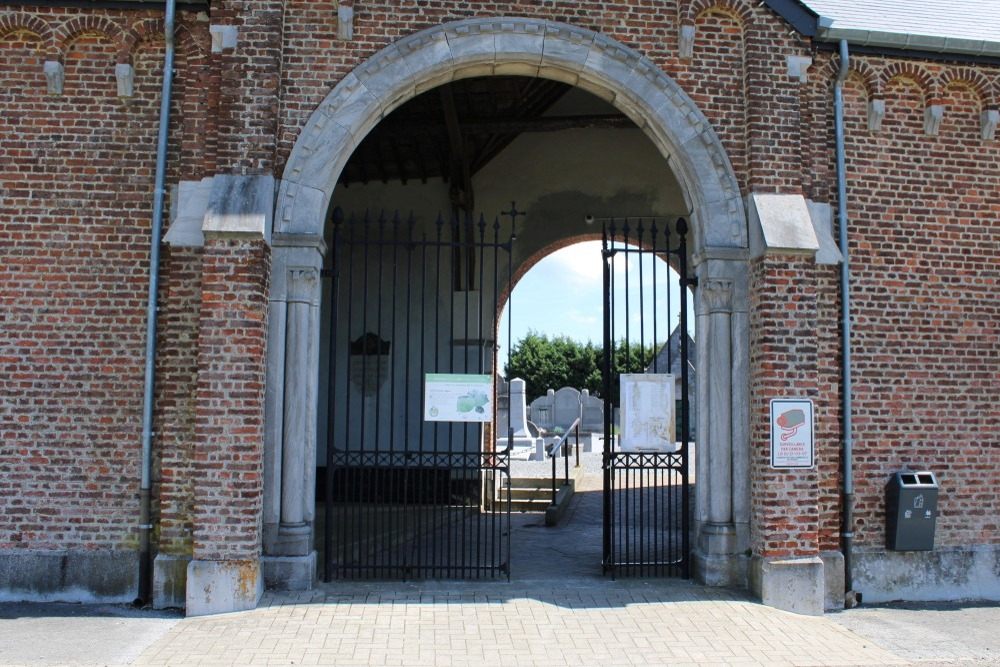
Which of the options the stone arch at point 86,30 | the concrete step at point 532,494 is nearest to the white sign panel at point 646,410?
the concrete step at point 532,494

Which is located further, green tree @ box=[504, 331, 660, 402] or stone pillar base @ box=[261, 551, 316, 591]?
green tree @ box=[504, 331, 660, 402]

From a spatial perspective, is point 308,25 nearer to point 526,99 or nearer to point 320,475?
point 526,99

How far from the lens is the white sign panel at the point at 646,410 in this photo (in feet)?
24.2

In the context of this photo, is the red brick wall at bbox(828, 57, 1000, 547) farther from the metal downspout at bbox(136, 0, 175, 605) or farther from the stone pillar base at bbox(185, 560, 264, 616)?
the metal downspout at bbox(136, 0, 175, 605)

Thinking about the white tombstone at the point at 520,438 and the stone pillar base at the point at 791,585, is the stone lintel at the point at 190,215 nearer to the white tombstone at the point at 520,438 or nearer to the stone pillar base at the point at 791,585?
the stone pillar base at the point at 791,585

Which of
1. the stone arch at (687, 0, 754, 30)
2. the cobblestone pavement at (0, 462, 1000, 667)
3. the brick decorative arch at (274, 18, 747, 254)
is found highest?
the stone arch at (687, 0, 754, 30)

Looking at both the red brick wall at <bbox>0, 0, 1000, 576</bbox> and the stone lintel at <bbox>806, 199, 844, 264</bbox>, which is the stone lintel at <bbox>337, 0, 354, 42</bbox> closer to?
the red brick wall at <bbox>0, 0, 1000, 576</bbox>

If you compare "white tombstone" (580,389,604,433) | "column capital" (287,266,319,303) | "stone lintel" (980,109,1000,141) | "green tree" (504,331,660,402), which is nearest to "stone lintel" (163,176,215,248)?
"column capital" (287,266,319,303)

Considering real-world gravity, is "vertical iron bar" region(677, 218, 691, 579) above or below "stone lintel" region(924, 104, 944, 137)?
below

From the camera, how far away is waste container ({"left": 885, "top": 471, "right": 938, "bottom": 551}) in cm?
728

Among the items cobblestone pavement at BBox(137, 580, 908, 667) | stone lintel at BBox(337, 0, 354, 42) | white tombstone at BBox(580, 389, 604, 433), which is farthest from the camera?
white tombstone at BBox(580, 389, 604, 433)

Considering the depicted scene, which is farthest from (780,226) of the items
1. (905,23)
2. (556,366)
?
(556,366)

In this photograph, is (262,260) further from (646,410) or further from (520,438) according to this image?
(520,438)

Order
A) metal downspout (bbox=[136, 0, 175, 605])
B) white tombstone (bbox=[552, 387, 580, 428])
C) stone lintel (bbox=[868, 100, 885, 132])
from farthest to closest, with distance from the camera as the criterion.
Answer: white tombstone (bbox=[552, 387, 580, 428]) → stone lintel (bbox=[868, 100, 885, 132]) → metal downspout (bbox=[136, 0, 175, 605])
